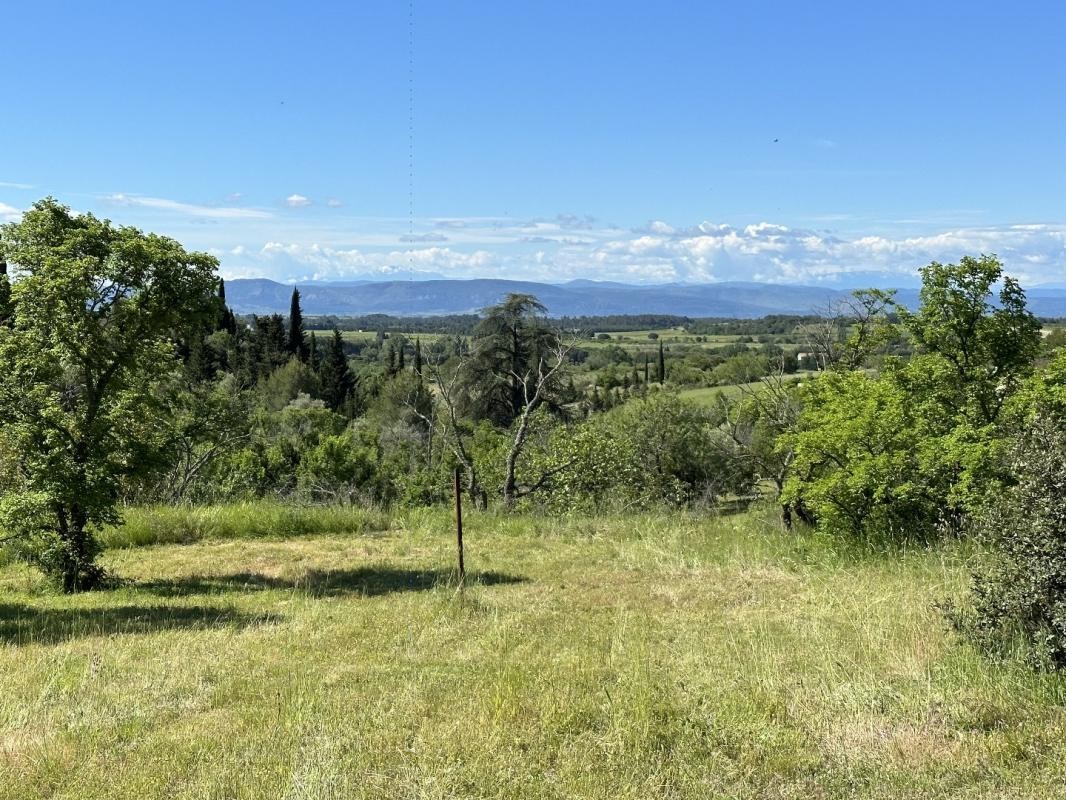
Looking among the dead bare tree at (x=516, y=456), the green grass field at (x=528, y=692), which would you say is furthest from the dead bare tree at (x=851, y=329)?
the green grass field at (x=528, y=692)

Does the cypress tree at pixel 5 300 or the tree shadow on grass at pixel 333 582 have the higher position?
the cypress tree at pixel 5 300

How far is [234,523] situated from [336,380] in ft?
203

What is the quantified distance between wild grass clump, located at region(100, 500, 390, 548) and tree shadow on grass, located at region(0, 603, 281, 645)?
5.19 meters

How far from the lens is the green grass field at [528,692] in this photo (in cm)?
445

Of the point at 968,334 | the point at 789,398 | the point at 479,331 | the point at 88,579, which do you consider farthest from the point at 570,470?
the point at 479,331

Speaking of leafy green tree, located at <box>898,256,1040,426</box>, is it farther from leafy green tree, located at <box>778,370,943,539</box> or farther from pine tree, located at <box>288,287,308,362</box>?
pine tree, located at <box>288,287,308,362</box>

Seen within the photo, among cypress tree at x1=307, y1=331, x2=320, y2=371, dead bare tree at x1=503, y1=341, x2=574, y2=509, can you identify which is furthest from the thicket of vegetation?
cypress tree at x1=307, y1=331, x2=320, y2=371

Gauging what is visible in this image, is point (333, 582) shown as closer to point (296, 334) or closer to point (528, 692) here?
point (528, 692)

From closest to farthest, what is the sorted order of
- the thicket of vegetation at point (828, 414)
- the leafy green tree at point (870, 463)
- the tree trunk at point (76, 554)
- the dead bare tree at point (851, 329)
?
the thicket of vegetation at point (828, 414), the tree trunk at point (76, 554), the leafy green tree at point (870, 463), the dead bare tree at point (851, 329)

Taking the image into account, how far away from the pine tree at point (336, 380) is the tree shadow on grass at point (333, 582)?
209ft

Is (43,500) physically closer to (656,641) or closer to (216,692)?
(216,692)

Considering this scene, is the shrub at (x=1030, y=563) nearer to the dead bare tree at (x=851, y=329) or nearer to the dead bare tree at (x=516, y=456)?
the dead bare tree at (x=851, y=329)

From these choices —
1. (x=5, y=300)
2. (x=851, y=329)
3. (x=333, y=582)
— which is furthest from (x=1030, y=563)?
(x=851, y=329)

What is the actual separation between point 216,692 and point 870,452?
10639 mm
